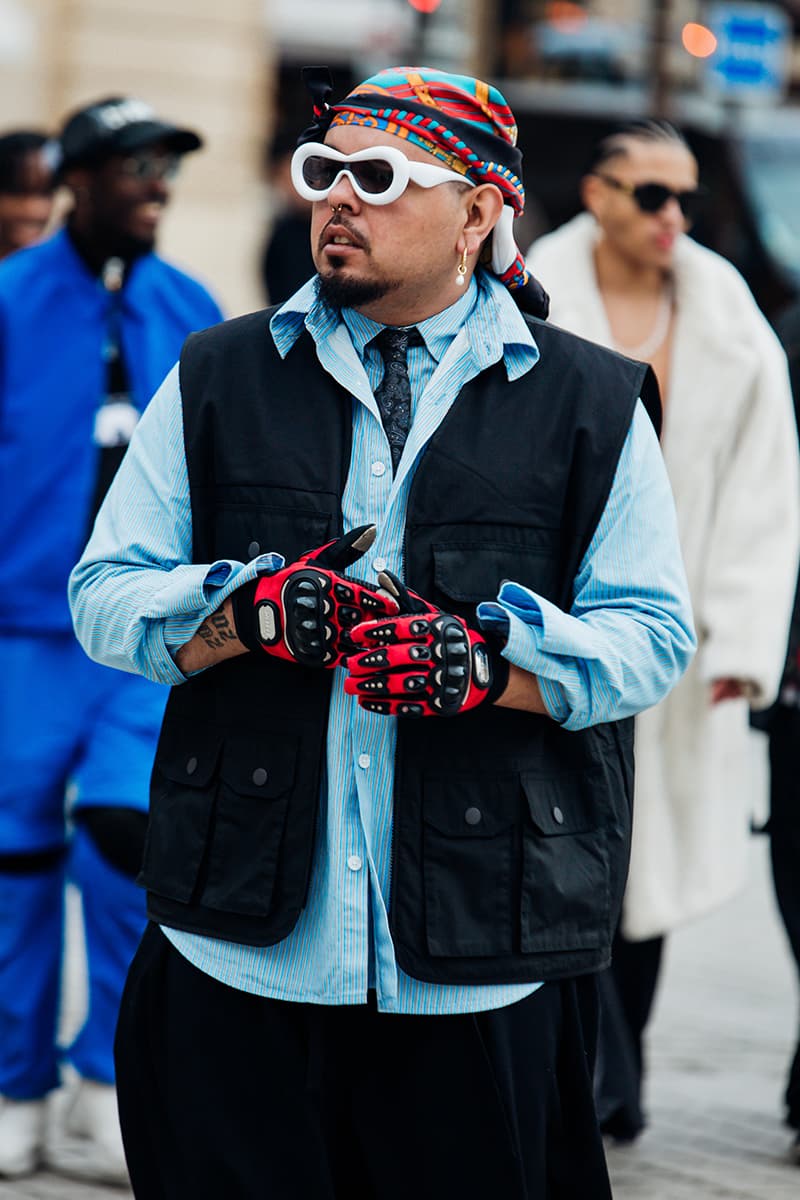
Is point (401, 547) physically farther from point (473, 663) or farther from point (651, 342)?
point (651, 342)

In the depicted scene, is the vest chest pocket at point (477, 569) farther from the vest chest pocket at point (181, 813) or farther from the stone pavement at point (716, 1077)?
the stone pavement at point (716, 1077)

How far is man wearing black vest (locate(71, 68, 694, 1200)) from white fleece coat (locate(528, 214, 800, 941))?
1.80 metres

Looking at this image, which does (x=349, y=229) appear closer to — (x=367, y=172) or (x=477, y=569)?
(x=367, y=172)

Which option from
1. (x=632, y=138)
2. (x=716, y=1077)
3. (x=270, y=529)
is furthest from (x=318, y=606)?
(x=716, y=1077)

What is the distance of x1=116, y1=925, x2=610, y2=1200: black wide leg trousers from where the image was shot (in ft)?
10.1

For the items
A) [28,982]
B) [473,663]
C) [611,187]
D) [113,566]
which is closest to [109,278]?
[611,187]

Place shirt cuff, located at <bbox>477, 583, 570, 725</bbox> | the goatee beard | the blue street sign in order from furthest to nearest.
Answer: the blue street sign
the goatee beard
shirt cuff, located at <bbox>477, 583, 570, 725</bbox>

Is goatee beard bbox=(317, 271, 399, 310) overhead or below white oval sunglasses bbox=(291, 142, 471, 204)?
below

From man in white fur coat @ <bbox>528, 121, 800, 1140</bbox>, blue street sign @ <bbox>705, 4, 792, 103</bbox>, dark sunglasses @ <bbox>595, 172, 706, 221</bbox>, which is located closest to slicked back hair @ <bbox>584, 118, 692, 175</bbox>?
man in white fur coat @ <bbox>528, 121, 800, 1140</bbox>

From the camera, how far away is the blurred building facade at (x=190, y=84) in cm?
1814

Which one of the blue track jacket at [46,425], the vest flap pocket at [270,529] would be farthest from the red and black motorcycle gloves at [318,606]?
the blue track jacket at [46,425]

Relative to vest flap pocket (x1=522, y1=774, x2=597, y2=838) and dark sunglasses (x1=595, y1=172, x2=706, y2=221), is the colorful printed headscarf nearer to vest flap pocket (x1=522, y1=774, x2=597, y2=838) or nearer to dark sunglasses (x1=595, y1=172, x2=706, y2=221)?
vest flap pocket (x1=522, y1=774, x2=597, y2=838)

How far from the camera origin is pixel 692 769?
17.2ft

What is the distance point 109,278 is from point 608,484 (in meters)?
2.18
